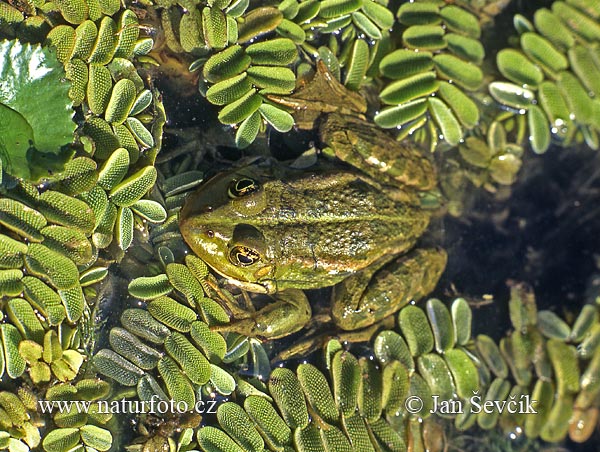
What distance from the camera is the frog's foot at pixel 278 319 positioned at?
155 inches

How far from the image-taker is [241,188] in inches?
152

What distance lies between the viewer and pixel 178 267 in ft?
12.4

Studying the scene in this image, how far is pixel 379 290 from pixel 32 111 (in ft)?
8.50

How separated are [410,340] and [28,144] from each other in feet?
9.62

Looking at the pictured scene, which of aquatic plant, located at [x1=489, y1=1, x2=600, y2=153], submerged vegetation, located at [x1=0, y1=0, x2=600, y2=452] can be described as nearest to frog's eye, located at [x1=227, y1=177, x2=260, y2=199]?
submerged vegetation, located at [x1=0, y1=0, x2=600, y2=452]

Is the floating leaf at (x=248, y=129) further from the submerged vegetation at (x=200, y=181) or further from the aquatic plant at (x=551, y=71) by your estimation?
the aquatic plant at (x=551, y=71)

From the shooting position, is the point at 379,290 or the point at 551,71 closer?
the point at 379,290

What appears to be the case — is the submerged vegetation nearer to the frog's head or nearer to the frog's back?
the frog's head

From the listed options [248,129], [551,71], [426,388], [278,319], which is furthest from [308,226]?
[551,71]

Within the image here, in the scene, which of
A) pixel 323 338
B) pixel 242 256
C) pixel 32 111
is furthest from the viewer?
pixel 323 338

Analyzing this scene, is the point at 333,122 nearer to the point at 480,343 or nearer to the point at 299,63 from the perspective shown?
the point at 299,63

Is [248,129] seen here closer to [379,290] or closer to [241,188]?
[241,188]

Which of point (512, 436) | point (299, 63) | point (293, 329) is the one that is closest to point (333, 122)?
point (299, 63)

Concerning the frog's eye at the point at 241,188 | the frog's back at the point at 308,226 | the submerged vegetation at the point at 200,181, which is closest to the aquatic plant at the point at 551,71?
the submerged vegetation at the point at 200,181
